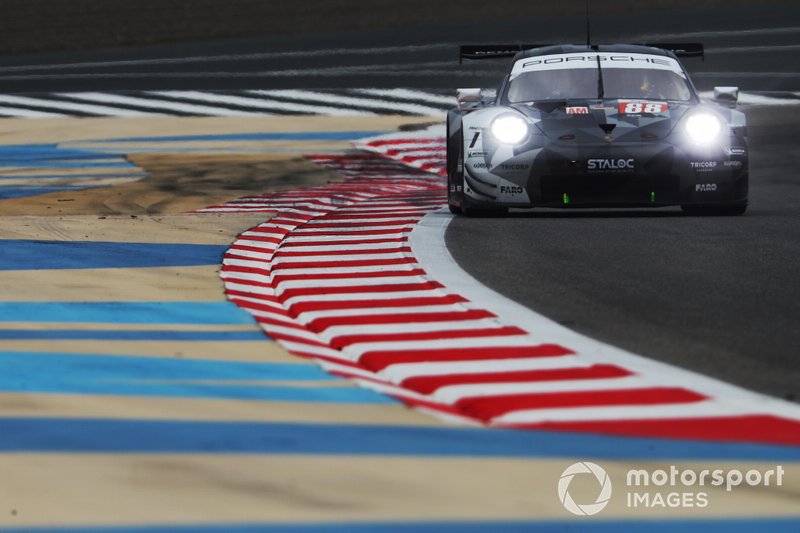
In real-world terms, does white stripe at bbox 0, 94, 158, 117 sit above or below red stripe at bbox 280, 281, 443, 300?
above

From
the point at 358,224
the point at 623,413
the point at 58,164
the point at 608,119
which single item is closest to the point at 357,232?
the point at 358,224

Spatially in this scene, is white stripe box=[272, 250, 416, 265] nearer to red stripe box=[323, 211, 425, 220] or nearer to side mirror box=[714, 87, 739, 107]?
red stripe box=[323, 211, 425, 220]

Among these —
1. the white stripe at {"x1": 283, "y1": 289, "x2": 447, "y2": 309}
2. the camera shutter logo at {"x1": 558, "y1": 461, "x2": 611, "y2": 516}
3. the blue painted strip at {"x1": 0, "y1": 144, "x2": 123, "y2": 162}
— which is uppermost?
the blue painted strip at {"x1": 0, "y1": 144, "x2": 123, "y2": 162}

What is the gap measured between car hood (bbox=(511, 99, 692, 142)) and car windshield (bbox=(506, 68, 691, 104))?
0.41m

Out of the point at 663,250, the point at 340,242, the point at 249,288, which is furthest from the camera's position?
the point at 340,242

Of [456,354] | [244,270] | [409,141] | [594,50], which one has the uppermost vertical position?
[409,141]

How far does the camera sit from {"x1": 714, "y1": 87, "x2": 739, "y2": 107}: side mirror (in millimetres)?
10867

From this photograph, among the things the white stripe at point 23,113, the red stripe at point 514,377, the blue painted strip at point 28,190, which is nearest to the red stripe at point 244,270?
the red stripe at point 514,377

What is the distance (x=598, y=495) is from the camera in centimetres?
381

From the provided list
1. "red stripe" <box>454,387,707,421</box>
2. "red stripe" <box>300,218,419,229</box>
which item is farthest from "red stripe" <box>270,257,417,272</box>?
"red stripe" <box>454,387,707,421</box>

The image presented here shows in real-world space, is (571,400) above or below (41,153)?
below

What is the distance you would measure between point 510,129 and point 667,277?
3.02 metres

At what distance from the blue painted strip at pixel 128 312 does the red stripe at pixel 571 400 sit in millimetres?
1874

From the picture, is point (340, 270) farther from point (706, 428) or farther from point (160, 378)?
point (706, 428)
